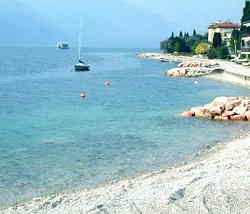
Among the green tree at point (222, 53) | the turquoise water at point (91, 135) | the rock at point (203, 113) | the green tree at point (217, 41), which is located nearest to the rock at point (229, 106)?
the rock at point (203, 113)

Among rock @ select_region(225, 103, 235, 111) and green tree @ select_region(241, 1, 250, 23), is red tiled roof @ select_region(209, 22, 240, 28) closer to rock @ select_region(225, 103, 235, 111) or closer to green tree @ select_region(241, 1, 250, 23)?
green tree @ select_region(241, 1, 250, 23)

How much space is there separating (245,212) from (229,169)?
188 inches

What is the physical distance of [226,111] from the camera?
110 feet

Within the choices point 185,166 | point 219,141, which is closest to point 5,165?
point 185,166

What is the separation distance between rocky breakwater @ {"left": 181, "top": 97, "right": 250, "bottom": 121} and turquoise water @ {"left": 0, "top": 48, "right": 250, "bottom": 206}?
114cm

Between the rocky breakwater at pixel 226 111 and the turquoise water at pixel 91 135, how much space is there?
1145 millimetres

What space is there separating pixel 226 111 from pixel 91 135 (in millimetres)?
9719

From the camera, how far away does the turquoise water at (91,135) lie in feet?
64.8

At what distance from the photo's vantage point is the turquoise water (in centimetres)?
1975

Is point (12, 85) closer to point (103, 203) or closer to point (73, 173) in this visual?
point (73, 173)

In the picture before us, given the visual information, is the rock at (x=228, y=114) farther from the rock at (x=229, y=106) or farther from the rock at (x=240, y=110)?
the rock at (x=229, y=106)

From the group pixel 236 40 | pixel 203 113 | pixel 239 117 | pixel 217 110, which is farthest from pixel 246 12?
pixel 239 117

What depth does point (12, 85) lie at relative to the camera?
2361 inches

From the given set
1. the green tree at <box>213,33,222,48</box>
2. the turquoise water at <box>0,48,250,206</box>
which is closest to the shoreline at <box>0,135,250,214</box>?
the turquoise water at <box>0,48,250,206</box>
